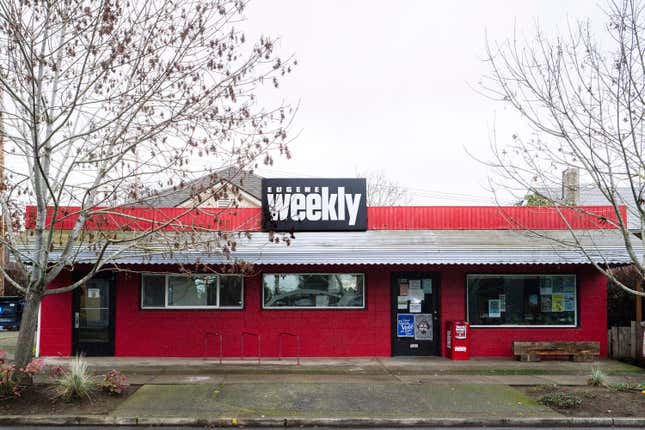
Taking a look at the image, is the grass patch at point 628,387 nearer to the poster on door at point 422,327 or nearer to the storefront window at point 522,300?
the storefront window at point 522,300

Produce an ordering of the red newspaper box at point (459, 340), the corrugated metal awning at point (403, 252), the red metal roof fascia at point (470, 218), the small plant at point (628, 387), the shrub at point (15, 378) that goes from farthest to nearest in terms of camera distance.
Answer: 1. the red metal roof fascia at point (470, 218)
2. the red newspaper box at point (459, 340)
3. the corrugated metal awning at point (403, 252)
4. the small plant at point (628, 387)
5. the shrub at point (15, 378)

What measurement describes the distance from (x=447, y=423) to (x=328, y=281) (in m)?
6.29

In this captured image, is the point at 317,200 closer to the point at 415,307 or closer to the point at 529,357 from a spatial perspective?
the point at 415,307

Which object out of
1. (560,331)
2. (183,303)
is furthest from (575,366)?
(183,303)

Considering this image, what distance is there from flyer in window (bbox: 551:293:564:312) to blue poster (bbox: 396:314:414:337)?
11.5ft

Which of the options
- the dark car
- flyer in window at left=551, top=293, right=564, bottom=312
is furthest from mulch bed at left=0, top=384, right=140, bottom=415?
the dark car

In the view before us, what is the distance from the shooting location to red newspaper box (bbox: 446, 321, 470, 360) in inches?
558

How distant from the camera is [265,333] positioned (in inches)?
579

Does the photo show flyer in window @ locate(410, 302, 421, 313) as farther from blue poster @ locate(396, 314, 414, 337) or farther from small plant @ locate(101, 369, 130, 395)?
small plant @ locate(101, 369, 130, 395)

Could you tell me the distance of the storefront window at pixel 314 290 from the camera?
14.9 metres

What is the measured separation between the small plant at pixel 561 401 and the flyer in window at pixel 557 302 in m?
5.04

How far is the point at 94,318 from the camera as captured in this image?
1470cm

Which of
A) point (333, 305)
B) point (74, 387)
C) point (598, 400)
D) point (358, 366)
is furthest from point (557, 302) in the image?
point (74, 387)

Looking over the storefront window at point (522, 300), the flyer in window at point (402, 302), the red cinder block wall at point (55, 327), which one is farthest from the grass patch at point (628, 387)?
the red cinder block wall at point (55, 327)
